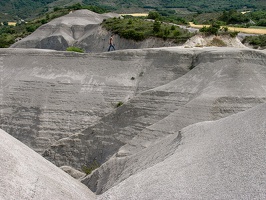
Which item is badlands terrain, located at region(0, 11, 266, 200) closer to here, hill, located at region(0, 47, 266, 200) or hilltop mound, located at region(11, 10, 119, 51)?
hill, located at region(0, 47, 266, 200)

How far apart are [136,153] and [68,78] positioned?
415 inches

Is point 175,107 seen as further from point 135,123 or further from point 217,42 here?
point 217,42

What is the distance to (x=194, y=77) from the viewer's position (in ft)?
66.1

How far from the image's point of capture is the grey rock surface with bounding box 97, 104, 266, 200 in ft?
26.9

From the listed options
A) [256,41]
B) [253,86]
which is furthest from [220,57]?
[256,41]

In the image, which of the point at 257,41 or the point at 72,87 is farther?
the point at 257,41

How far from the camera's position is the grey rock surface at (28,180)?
9398 mm

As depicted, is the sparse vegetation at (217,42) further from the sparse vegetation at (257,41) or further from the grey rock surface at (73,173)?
the grey rock surface at (73,173)

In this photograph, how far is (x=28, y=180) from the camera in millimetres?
10078

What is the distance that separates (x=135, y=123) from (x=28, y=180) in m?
9.47

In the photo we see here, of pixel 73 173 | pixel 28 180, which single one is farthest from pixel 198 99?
pixel 28 180

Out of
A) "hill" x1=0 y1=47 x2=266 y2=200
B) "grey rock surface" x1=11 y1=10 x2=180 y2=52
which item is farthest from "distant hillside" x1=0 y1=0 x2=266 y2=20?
"hill" x1=0 y1=47 x2=266 y2=200

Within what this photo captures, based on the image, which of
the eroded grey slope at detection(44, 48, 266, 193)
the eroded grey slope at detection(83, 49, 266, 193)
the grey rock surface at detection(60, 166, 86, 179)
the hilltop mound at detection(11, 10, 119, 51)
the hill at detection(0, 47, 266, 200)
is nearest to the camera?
the hill at detection(0, 47, 266, 200)

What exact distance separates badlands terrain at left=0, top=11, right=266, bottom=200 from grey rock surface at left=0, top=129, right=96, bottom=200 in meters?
0.04
